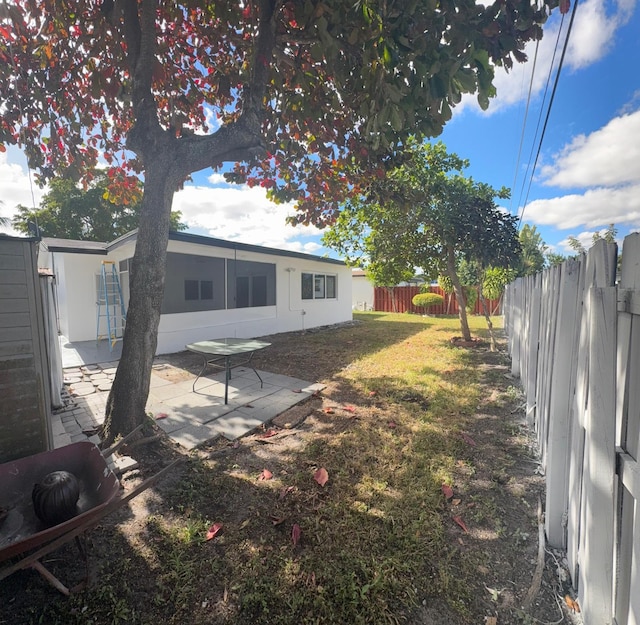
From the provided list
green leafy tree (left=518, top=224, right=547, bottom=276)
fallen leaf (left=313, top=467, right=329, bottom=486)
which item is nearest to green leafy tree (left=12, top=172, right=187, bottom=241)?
fallen leaf (left=313, top=467, right=329, bottom=486)

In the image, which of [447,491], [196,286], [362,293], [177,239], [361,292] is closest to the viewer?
[447,491]

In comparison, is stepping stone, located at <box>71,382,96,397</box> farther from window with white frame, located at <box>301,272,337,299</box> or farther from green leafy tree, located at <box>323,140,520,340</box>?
window with white frame, located at <box>301,272,337,299</box>

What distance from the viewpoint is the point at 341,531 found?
202 centimetres

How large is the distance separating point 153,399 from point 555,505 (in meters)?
4.57

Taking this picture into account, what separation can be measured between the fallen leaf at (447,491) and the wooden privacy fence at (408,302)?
18.2m

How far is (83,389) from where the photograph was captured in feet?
15.5

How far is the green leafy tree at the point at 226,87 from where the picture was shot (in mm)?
2221

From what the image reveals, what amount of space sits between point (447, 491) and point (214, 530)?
178 cm

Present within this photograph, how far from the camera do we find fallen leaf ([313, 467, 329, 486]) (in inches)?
99.8

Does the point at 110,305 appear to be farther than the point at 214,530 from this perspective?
Yes

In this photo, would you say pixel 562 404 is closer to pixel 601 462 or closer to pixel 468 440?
pixel 601 462

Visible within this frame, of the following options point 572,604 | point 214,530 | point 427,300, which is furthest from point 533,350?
point 427,300

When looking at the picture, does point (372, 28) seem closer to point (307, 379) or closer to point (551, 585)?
point (551, 585)

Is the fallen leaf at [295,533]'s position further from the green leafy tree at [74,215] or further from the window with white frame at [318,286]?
the green leafy tree at [74,215]
